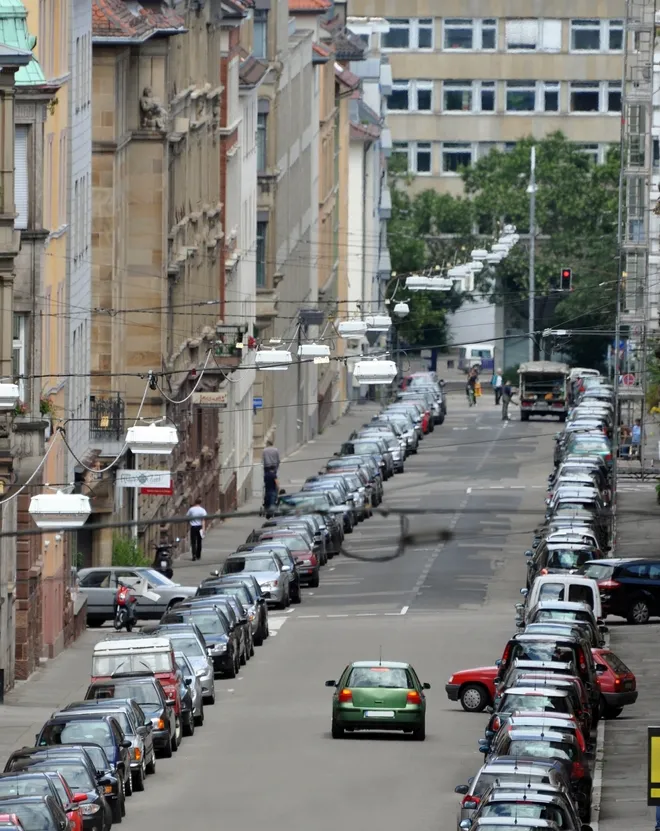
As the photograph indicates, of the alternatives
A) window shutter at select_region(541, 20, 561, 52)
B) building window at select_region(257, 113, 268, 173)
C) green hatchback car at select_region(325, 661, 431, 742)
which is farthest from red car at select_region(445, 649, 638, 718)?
window shutter at select_region(541, 20, 561, 52)

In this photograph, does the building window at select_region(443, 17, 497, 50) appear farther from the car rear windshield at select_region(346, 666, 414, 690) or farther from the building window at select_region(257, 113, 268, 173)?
the car rear windshield at select_region(346, 666, 414, 690)

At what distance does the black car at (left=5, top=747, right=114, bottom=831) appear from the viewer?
33.0 metres

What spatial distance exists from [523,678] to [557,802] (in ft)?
37.2

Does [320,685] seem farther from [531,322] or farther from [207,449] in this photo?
[531,322]

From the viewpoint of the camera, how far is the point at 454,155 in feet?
520

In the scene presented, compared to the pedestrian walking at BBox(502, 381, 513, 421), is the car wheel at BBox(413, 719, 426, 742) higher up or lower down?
lower down

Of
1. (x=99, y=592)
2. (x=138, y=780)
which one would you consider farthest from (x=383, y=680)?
(x=99, y=592)

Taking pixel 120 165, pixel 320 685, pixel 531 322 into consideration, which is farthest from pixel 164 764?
pixel 531 322

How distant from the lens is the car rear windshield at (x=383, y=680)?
4359 cm

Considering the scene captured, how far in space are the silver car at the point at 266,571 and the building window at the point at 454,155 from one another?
95709 mm

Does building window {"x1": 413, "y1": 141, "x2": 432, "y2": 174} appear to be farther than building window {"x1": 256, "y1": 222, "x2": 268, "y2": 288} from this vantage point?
Yes

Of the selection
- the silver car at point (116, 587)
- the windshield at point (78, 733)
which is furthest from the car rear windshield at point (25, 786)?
the silver car at point (116, 587)

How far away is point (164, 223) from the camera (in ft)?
226

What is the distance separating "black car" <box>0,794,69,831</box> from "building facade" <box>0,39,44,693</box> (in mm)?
16715
